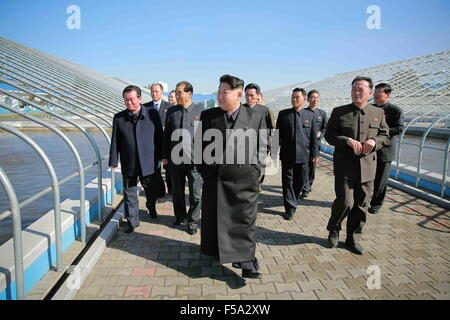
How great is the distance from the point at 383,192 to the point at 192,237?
339 cm

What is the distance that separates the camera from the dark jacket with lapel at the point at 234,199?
2763 millimetres

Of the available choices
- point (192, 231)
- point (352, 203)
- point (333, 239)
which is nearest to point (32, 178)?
point (192, 231)

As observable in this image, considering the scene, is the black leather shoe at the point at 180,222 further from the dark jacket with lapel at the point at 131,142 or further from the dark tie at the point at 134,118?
the dark tie at the point at 134,118

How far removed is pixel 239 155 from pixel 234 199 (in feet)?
1.51

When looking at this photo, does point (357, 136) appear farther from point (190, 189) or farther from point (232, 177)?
point (190, 189)

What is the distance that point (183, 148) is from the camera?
395 centimetres

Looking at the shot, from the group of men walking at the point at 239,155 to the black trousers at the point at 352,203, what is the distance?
1 cm

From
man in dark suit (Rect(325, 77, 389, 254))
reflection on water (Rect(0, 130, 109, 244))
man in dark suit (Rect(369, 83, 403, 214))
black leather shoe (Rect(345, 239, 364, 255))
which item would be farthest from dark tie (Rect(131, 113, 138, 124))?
man in dark suit (Rect(369, 83, 403, 214))

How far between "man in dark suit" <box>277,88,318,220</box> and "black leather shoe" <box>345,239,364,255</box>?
111cm

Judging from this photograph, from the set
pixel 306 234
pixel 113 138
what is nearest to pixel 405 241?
pixel 306 234

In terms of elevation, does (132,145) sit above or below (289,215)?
above

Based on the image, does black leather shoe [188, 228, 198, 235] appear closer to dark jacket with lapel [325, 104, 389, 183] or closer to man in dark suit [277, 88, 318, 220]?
man in dark suit [277, 88, 318, 220]

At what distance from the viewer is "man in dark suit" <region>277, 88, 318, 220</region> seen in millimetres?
4496
